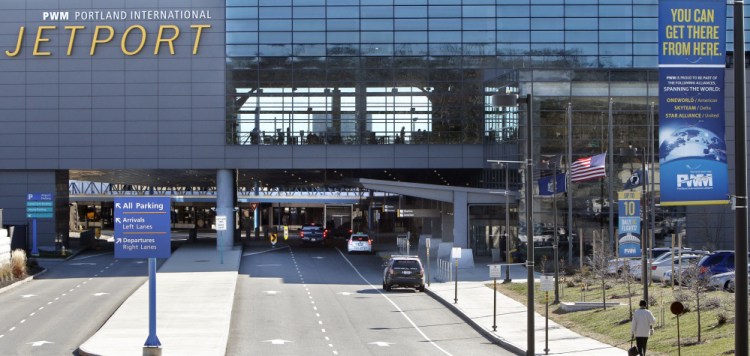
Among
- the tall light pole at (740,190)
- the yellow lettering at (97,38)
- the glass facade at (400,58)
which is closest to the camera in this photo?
the tall light pole at (740,190)

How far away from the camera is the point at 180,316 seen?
128 feet

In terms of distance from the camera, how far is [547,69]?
2726 inches

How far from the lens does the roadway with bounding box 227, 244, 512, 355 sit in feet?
105

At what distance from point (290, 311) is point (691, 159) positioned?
26.9 m

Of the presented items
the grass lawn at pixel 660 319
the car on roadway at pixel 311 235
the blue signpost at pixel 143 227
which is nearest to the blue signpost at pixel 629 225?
the grass lawn at pixel 660 319

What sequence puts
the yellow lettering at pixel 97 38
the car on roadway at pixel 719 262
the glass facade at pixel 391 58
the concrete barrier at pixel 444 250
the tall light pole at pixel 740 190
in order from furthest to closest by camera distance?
the yellow lettering at pixel 97 38, the glass facade at pixel 391 58, the concrete barrier at pixel 444 250, the car on roadway at pixel 719 262, the tall light pole at pixel 740 190

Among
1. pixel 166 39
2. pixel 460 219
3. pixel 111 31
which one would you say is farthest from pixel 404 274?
pixel 111 31

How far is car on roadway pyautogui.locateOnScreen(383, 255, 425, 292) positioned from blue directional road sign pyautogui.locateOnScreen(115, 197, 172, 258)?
21.1 meters

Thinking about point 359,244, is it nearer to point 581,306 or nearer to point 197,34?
point 197,34

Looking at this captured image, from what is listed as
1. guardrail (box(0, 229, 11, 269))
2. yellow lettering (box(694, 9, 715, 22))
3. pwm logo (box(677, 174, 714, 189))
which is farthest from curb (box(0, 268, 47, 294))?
yellow lettering (box(694, 9, 715, 22))

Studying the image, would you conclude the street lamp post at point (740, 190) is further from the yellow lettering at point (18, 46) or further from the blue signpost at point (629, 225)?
the yellow lettering at point (18, 46)

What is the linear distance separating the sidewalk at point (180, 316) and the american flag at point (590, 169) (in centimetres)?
1632

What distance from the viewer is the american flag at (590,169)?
46.3m

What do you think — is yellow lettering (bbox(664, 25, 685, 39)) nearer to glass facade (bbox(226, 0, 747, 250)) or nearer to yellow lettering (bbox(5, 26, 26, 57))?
glass facade (bbox(226, 0, 747, 250))
